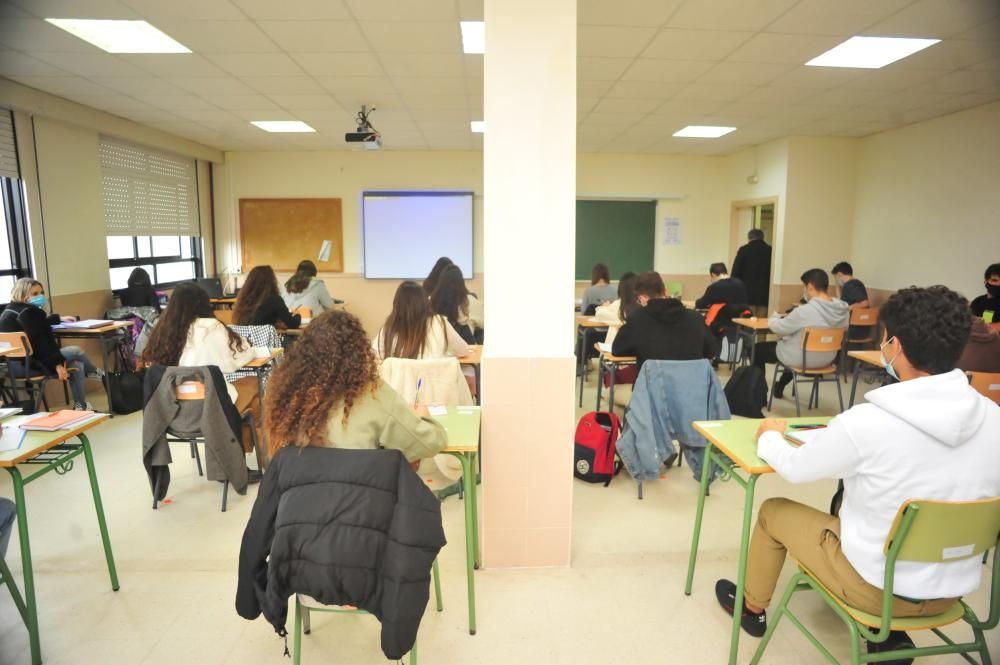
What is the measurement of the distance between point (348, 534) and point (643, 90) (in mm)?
4672

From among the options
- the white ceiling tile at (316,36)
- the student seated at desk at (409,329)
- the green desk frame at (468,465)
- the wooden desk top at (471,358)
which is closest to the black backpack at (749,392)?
the wooden desk top at (471,358)

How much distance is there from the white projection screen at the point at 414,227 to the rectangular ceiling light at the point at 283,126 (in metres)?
1.65

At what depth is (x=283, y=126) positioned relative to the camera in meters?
6.61

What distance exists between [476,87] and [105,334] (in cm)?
381

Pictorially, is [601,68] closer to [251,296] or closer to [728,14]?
[728,14]

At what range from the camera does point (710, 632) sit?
7.10 ft

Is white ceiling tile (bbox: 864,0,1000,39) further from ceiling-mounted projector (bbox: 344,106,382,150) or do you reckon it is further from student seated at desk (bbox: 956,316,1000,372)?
ceiling-mounted projector (bbox: 344,106,382,150)

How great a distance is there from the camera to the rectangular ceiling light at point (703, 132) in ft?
21.8

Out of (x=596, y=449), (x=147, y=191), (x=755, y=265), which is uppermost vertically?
(x=147, y=191)

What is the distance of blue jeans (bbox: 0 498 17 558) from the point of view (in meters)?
2.05

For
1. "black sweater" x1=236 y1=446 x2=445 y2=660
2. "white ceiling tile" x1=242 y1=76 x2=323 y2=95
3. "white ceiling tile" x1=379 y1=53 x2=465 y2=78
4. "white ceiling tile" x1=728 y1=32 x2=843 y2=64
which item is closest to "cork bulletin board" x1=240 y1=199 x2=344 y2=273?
"white ceiling tile" x1=242 y1=76 x2=323 y2=95

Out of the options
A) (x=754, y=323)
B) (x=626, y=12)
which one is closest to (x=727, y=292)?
(x=754, y=323)

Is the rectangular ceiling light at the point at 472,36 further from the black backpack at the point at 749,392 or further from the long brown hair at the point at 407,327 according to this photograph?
the black backpack at the point at 749,392

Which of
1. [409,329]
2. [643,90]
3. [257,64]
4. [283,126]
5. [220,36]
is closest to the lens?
[409,329]
